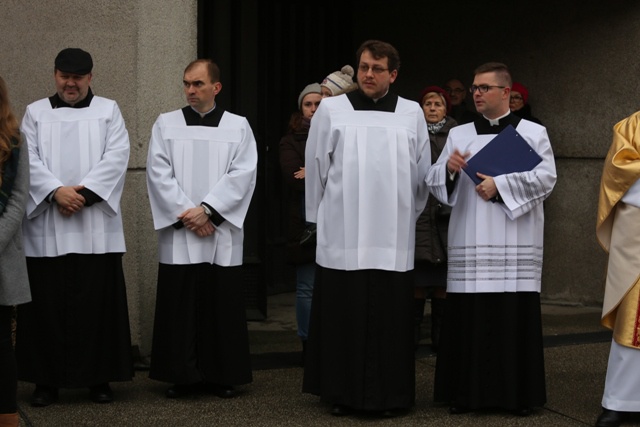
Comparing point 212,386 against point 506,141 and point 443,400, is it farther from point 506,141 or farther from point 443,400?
point 506,141

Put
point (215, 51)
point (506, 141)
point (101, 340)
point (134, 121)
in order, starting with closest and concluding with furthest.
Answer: point (506, 141), point (101, 340), point (134, 121), point (215, 51)

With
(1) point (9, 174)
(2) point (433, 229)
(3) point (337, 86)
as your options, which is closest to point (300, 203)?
(3) point (337, 86)

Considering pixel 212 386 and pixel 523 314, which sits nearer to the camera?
pixel 523 314

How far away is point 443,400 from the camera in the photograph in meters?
7.29

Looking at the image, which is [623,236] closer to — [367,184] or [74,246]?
[367,184]

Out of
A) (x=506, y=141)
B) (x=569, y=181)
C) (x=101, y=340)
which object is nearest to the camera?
(x=506, y=141)

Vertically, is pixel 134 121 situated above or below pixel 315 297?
above

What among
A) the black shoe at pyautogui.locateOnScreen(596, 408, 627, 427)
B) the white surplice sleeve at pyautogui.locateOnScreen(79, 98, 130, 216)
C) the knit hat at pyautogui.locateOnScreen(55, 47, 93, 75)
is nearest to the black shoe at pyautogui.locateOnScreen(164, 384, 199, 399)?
the white surplice sleeve at pyautogui.locateOnScreen(79, 98, 130, 216)

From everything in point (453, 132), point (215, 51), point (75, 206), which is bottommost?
point (75, 206)

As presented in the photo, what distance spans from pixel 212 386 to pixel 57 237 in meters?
1.34

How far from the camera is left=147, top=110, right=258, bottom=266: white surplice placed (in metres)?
7.63

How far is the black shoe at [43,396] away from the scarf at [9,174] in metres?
1.83

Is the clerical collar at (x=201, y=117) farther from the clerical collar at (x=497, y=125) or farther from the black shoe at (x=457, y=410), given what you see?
the black shoe at (x=457, y=410)

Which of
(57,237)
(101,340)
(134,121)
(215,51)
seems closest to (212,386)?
(101,340)
